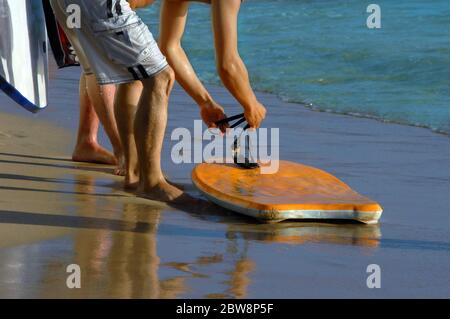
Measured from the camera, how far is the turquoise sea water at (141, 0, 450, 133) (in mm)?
9469

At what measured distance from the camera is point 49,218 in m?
5.15

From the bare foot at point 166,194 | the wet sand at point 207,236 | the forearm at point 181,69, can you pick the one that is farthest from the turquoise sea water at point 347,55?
the bare foot at point 166,194

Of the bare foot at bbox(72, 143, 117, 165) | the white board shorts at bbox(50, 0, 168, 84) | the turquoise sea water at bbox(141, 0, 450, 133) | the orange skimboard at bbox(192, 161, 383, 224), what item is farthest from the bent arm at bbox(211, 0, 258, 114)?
the turquoise sea water at bbox(141, 0, 450, 133)

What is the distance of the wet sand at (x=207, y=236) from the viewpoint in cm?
420

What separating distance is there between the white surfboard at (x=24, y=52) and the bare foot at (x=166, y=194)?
835 mm

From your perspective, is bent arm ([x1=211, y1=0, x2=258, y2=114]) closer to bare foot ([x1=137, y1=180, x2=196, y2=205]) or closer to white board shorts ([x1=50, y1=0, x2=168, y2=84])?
white board shorts ([x1=50, y1=0, x2=168, y2=84])

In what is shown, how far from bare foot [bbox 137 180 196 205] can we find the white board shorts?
530 millimetres

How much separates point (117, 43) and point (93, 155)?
1.20 m

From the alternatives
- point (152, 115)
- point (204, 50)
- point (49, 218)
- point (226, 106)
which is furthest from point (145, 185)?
point (204, 50)

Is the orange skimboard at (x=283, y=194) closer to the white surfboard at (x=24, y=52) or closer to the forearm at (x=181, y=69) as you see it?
the forearm at (x=181, y=69)

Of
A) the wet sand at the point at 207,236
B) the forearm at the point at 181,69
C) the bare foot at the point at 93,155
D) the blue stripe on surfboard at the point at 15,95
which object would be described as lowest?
the wet sand at the point at 207,236

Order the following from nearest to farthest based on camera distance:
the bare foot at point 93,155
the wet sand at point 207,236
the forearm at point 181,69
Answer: the wet sand at point 207,236 → the forearm at point 181,69 → the bare foot at point 93,155
